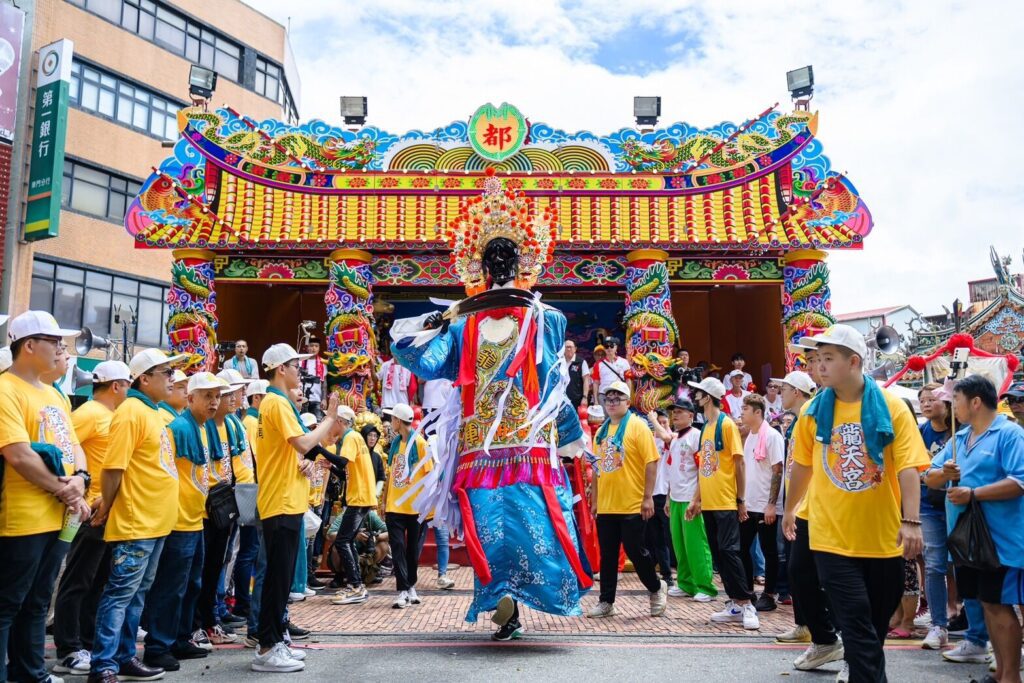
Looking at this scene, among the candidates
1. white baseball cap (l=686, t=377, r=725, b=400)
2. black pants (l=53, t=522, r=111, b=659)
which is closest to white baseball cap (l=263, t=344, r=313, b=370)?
black pants (l=53, t=522, r=111, b=659)

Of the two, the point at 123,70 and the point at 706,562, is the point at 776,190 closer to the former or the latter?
the point at 706,562

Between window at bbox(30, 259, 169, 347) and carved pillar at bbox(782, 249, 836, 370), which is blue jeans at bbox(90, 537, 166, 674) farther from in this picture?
window at bbox(30, 259, 169, 347)

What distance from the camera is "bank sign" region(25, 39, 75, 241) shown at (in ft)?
61.9

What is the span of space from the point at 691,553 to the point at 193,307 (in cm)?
848

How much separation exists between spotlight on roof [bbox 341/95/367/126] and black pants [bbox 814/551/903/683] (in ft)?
39.0

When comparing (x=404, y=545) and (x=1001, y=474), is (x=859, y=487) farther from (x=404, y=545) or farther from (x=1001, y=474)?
(x=404, y=545)

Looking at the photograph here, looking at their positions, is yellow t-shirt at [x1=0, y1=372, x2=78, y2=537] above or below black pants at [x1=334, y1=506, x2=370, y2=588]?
above

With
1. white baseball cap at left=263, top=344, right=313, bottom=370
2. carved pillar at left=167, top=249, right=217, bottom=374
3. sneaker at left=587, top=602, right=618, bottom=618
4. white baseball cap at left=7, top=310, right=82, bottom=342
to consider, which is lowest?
sneaker at left=587, top=602, right=618, bottom=618

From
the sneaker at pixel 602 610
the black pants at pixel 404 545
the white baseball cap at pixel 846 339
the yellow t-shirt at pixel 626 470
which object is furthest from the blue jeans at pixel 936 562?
the black pants at pixel 404 545

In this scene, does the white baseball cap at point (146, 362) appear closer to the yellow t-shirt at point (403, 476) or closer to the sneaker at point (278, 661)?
the sneaker at point (278, 661)

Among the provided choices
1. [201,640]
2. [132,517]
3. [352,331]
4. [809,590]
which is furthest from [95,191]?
[809,590]

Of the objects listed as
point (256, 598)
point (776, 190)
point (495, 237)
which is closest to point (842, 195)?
point (776, 190)

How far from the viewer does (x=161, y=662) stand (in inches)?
187

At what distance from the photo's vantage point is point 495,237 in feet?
20.2
